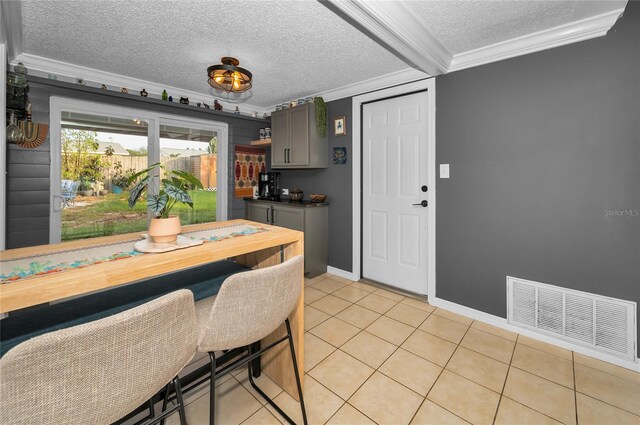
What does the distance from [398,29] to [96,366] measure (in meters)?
2.39

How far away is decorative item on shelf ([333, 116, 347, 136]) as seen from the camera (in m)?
3.63

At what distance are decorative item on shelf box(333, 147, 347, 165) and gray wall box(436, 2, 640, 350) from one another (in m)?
1.21

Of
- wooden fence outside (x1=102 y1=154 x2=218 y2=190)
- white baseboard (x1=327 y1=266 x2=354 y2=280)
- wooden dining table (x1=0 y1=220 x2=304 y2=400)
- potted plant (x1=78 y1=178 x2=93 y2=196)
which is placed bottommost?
white baseboard (x1=327 y1=266 x2=354 y2=280)

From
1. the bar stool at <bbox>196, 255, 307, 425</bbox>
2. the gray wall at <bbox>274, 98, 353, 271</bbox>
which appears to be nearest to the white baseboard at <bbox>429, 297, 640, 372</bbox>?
the gray wall at <bbox>274, 98, 353, 271</bbox>

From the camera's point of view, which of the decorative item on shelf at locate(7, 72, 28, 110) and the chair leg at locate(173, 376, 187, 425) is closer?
the chair leg at locate(173, 376, 187, 425)

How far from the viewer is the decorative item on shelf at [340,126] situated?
3.63 metres

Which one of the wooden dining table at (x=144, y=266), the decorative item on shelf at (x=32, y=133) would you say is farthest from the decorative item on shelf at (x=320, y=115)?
the decorative item on shelf at (x=32, y=133)

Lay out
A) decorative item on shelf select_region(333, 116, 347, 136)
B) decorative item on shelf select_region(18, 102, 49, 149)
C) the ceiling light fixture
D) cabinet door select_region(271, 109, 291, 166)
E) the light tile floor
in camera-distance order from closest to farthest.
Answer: the light tile floor, the ceiling light fixture, decorative item on shelf select_region(18, 102, 49, 149), decorative item on shelf select_region(333, 116, 347, 136), cabinet door select_region(271, 109, 291, 166)

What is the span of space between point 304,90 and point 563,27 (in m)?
2.62

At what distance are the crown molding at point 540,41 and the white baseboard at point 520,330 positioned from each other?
2288mm

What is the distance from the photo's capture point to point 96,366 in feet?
2.45

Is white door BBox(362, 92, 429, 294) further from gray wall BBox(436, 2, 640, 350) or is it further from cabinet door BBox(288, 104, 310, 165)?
cabinet door BBox(288, 104, 310, 165)

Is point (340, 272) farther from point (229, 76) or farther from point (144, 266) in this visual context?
point (144, 266)

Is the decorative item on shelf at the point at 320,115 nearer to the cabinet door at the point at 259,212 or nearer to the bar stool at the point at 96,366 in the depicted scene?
the cabinet door at the point at 259,212
